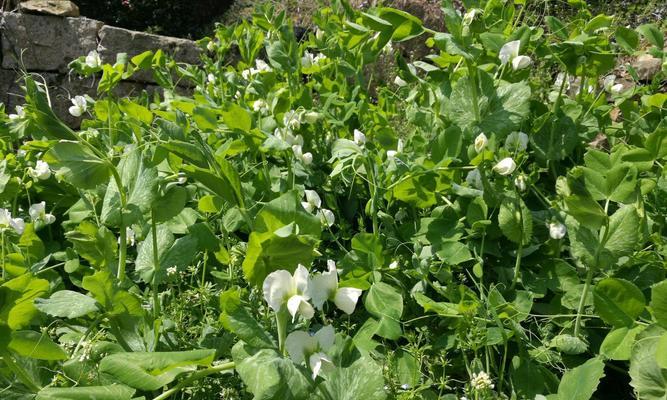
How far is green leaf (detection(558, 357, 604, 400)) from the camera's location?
1033mm

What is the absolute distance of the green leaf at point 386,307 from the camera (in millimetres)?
1172

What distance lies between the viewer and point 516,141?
55.9 inches

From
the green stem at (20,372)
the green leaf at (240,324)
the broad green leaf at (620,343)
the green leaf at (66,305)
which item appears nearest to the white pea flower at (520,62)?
the broad green leaf at (620,343)

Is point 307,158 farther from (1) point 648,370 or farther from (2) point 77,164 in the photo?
(1) point 648,370

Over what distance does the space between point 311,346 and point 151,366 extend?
0.78ft

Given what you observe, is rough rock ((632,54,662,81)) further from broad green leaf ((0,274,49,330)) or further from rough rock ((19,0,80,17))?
rough rock ((19,0,80,17))

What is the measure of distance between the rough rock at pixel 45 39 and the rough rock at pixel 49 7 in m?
0.04

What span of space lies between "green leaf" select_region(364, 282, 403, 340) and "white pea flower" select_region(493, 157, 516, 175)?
315mm

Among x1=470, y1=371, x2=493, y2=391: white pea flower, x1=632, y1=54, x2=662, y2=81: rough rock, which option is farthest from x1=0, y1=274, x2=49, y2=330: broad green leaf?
x1=632, y1=54, x2=662, y2=81: rough rock

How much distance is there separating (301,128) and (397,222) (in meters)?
0.39

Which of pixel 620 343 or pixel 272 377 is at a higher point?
pixel 272 377

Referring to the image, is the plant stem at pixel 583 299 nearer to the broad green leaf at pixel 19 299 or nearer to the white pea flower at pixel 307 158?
the white pea flower at pixel 307 158

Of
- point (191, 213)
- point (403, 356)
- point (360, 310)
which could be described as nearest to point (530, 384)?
point (403, 356)

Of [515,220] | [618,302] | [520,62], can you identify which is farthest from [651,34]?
[618,302]
